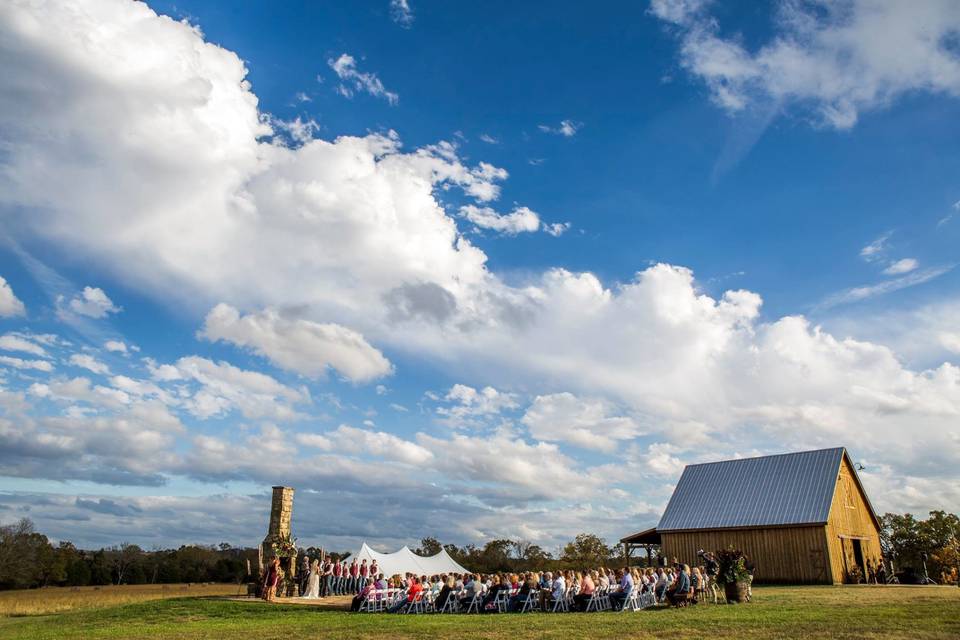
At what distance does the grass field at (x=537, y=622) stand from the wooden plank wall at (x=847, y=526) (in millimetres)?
10237

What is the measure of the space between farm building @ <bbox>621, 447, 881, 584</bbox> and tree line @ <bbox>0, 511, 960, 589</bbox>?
A: 1094 cm

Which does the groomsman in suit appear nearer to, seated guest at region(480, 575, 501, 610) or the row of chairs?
the row of chairs

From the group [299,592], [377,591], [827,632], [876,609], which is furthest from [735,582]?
[299,592]

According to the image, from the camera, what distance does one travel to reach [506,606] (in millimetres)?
19391

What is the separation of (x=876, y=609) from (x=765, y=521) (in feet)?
54.4

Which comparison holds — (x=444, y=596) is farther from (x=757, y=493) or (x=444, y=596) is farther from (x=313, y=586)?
(x=757, y=493)

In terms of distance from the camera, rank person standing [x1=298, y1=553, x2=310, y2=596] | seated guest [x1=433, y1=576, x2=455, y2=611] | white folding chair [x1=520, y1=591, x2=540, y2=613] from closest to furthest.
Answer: white folding chair [x1=520, y1=591, x2=540, y2=613], seated guest [x1=433, y1=576, x2=455, y2=611], person standing [x1=298, y1=553, x2=310, y2=596]

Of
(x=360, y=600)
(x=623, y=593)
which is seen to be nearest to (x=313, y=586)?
(x=360, y=600)

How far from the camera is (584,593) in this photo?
1853 centimetres

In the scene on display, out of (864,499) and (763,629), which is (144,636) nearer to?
(763,629)

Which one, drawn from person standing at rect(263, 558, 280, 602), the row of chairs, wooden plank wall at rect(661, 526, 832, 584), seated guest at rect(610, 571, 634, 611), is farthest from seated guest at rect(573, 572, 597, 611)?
wooden plank wall at rect(661, 526, 832, 584)

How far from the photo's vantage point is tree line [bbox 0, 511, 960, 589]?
46906 mm

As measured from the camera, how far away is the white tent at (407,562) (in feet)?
104

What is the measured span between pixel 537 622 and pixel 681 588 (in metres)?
5.03
